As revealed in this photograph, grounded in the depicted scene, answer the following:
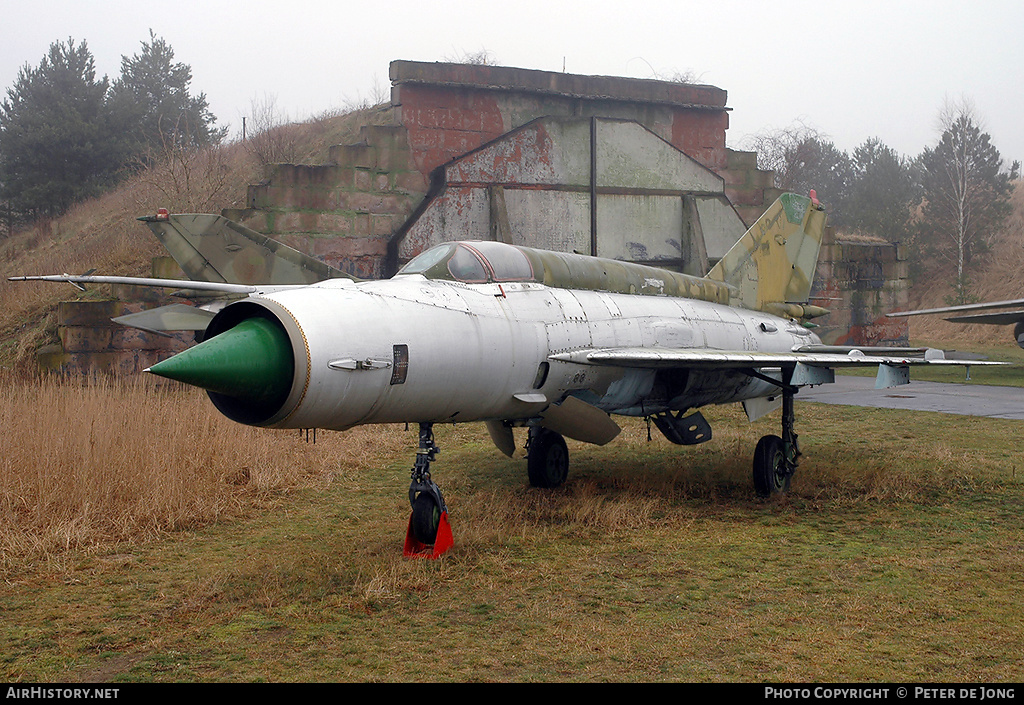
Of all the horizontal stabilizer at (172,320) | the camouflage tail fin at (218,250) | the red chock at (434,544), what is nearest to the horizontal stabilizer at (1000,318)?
the camouflage tail fin at (218,250)

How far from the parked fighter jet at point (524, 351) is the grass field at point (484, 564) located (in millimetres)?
785

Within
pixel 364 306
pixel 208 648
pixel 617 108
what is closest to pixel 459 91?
pixel 617 108

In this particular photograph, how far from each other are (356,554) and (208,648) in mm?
2020

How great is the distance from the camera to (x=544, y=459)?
31.0 ft

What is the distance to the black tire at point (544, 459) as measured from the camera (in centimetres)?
945

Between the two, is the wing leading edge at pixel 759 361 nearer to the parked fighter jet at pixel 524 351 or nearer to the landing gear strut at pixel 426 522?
the parked fighter jet at pixel 524 351

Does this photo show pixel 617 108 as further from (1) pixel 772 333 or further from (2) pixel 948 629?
(2) pixel 948 629

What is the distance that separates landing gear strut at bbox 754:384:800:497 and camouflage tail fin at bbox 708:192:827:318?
2.07 metres

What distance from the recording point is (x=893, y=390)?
1870cm

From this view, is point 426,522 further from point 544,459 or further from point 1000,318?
point 1000,318

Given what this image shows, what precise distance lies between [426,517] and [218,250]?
8874 mm

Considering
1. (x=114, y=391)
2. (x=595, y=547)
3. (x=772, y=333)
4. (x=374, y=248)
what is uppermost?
A: (x=374, y=248)

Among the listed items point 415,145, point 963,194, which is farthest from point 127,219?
point 963,194

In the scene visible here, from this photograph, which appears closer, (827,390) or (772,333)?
(772,333)
